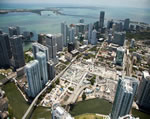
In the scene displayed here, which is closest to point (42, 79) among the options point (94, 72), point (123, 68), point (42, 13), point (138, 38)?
point (94, 72)

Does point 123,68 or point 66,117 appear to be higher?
point 66,117

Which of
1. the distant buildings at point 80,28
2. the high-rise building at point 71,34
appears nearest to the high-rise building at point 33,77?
the high-rise building at point 71,34

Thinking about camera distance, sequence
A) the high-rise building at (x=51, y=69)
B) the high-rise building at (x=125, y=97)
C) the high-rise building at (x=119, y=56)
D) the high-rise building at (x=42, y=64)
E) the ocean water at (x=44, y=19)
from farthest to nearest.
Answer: the ocean water at (x=44, y=19)
the high-rise building at (x=119, y=56)
the high-rise building at (x=51, y=69)
the high-rise building at (x=42, y=64)
the high-rise building at (x=125, y=97)

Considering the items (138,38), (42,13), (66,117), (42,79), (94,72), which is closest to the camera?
(66,117)

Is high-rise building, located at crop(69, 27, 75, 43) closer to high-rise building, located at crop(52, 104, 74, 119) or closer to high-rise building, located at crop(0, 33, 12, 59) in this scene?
high-rise building, located at crop(0, 33, 12, 59)

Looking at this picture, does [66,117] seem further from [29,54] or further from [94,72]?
[29,54]

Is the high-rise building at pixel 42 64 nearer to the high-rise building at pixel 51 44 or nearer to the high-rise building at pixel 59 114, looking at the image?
the high-rise building at pixel 51 44
